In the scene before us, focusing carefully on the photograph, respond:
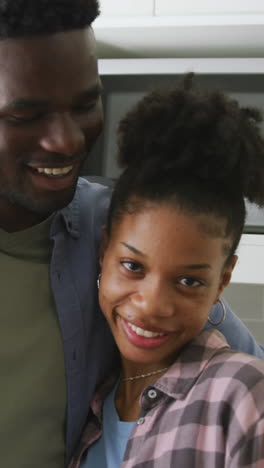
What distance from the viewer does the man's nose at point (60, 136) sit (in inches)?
28.8

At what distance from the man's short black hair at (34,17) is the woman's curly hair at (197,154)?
14 centimetres

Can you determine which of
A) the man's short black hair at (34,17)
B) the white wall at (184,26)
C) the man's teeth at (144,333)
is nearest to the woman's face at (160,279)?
the man's teeth at (144,333)

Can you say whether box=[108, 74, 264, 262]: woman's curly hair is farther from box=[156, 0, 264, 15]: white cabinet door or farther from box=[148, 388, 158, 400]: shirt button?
box=[156, 0, 264, 15]: white cabinet door

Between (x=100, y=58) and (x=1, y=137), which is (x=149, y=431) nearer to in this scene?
(x=1, y=137)

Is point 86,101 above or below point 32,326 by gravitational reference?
above

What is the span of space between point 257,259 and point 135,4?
0.67m

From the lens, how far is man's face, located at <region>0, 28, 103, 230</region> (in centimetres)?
72

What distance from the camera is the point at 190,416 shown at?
2.21ft

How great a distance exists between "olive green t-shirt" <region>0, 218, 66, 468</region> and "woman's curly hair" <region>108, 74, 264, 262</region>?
14 centimetres

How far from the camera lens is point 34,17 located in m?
0.71

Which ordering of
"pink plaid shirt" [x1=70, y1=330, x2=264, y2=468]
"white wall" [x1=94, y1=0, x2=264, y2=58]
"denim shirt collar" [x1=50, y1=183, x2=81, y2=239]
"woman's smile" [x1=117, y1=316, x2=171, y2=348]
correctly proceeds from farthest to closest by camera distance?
"white wall" [x1=94, y1=0, x2=264, y2=58]
"denim shirt collar" [x1=50, y1=183, x2=81, y2=239]
"woman's smile" [x1=117, y1=316, x2=171, y2=348]
"pink plaid shirt" [x1=70, y1=330, x2=264, y2=468]

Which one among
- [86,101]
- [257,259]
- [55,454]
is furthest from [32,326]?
[257,259]

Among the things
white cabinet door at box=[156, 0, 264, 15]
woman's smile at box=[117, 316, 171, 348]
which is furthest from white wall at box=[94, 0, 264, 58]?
woman's smile at box=[117, 316, 171, 348]

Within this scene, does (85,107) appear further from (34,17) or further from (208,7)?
(208,7)
